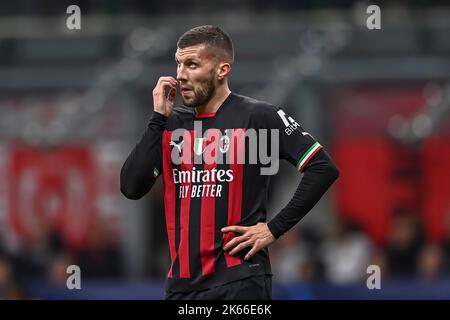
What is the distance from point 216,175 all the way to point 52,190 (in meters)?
8.73

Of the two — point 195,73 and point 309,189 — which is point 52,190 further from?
point 309,189

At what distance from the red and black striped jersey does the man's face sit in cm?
13

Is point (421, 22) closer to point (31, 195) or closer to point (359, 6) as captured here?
point (359, 6)

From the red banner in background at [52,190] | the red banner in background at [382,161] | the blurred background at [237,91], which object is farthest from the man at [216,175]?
the red banner in background at [52,190]

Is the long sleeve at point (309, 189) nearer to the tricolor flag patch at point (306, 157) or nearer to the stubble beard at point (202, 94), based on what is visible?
the tricolor flag patch at point (306, 157)

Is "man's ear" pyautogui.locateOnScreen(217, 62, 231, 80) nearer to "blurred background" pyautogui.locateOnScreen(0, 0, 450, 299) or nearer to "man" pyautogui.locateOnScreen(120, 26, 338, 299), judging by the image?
"man" pyautogui.locateOnScreen(120, 26, 338, 299)

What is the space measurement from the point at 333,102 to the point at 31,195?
13.0 feet

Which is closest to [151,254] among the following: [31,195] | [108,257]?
[108,257]

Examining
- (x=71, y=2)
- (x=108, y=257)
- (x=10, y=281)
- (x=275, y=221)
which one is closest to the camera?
(x=275, y=221)

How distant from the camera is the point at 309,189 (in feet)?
19.0

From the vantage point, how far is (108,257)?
13.5 metres

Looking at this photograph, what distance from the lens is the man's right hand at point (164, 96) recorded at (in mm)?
5973

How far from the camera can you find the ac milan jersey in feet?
19.0

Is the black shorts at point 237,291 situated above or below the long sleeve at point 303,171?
below
